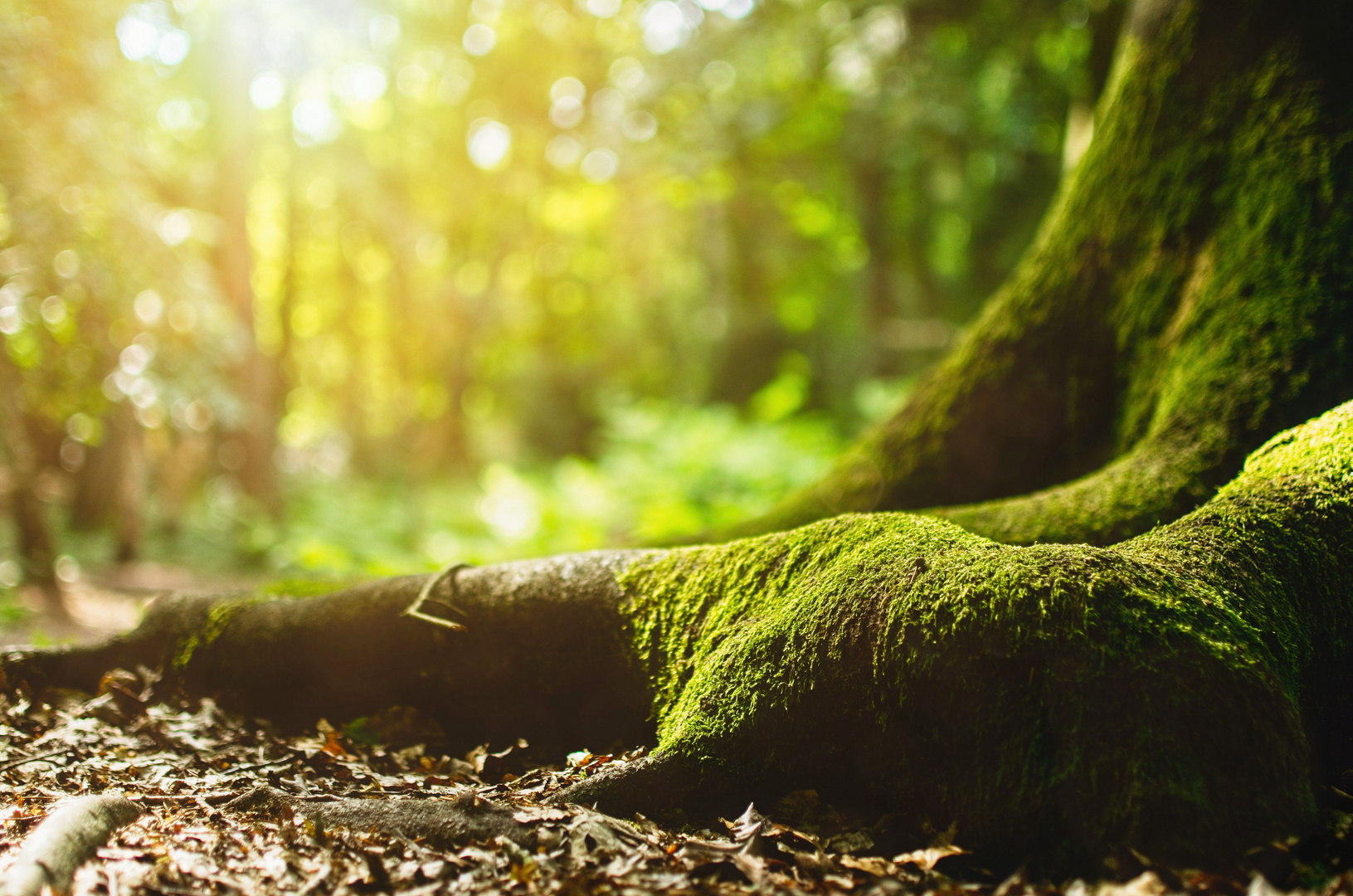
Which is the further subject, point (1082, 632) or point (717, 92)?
point (717, 92)

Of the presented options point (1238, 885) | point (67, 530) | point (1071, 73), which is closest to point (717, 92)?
point (1071, 73)

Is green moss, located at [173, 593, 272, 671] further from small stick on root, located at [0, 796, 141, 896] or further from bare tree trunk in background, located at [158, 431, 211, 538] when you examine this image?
bare tree trunk in background, located at [158, 431, 211, 538]

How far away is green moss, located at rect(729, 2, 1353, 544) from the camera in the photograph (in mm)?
3014

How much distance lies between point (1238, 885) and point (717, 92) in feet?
32.9

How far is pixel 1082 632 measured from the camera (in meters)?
2.00

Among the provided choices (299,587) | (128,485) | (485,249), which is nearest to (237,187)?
(128,485)

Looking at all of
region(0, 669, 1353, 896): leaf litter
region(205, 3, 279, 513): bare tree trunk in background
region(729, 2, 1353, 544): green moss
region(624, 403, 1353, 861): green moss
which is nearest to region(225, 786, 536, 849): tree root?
region(0, 669, 1353, 896): leaf litter

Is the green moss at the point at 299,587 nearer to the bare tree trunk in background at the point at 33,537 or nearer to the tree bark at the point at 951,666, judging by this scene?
the tree bark at the point at 951,666

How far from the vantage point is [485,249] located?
17891 mm

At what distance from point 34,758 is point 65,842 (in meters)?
1.09

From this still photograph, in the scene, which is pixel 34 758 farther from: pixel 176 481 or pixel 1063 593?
pixel 176 481

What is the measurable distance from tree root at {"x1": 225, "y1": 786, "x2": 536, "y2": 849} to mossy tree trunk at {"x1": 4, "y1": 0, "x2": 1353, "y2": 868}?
29 cm

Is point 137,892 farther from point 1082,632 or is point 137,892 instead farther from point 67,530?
point 67,530

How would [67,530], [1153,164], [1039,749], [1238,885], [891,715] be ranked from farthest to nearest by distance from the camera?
[67,530], [1153,164], [891,715], [1039,749], [1238,885]
